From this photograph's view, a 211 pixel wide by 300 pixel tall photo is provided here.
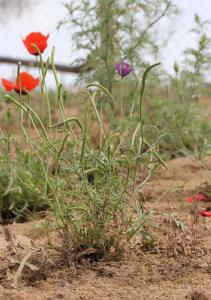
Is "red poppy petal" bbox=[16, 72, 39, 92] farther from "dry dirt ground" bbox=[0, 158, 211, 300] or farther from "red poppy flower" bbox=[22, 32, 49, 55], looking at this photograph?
"dry dirt ground" bbox=[0, 158, 211, 300]

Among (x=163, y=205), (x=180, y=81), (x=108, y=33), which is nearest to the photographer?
(x=163, y=205)

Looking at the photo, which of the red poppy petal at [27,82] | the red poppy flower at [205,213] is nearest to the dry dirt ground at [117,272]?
the red poppy flower at [205,213]

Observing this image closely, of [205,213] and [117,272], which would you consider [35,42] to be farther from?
[205,213]

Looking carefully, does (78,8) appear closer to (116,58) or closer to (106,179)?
(116,58)

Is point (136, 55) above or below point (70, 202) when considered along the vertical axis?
above

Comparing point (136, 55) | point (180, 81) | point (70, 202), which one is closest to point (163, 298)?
point (70, 202)

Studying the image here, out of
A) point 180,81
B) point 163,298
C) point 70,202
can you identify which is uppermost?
point 180,81

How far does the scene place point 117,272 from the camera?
1.95m

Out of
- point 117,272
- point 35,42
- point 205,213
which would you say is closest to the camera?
point 117,272

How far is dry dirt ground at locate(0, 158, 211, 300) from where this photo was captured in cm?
179

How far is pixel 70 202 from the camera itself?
84.6 inches

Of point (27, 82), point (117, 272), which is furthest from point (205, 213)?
point (27, 82)

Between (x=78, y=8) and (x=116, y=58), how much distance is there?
33 centimetres

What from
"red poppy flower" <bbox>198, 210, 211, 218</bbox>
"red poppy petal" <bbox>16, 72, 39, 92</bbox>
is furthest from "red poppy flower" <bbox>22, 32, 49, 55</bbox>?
"red poppy flower" <bbox>198, 210, 211, 218</bbox>
